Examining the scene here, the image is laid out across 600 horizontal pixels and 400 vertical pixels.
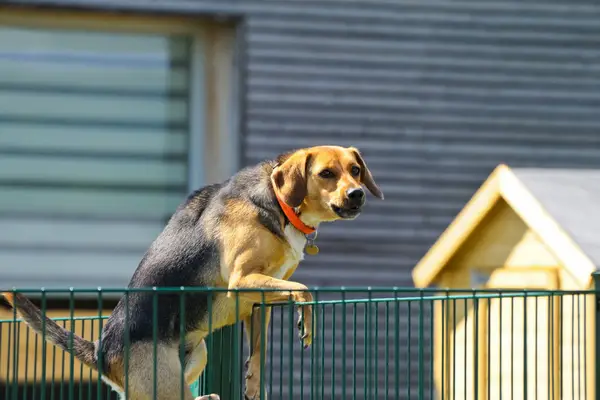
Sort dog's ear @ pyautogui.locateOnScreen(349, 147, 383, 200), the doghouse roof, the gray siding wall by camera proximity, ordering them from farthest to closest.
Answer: the gray siding wall
the doghouse roof
dog's ear @ pyautogui.locateOnScreen(349, 147, 383, 200)

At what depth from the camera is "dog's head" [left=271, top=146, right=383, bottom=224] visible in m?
5.14

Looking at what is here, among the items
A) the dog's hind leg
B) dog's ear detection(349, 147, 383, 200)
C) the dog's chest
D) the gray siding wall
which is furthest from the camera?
the gray siding wall

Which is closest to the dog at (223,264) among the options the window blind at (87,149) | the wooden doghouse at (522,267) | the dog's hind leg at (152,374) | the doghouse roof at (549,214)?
the dog's hind leg at (152,374)

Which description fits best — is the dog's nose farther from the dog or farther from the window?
the window

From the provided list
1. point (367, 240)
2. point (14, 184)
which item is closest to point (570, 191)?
point (367, 240)

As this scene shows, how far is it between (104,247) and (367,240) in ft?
6.97

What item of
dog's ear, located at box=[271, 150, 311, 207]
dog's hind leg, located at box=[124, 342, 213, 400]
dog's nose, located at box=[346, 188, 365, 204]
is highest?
dog's ear, located at box=[271, 150, 311, 207]

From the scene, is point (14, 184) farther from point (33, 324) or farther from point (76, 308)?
point (33, 324)

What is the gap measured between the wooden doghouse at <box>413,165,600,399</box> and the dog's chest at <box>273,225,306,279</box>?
2.78 ft

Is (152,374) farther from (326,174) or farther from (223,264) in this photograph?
(326,174)

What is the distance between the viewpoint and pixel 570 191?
6.56 m

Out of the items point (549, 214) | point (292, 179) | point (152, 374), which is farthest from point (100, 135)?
point (152, 374)

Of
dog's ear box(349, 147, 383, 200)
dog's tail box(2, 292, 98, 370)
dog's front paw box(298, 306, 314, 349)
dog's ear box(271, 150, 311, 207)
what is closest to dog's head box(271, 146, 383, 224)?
dog's ear box(271, 150, 311, 207)

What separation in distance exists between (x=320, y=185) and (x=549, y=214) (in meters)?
1.52
